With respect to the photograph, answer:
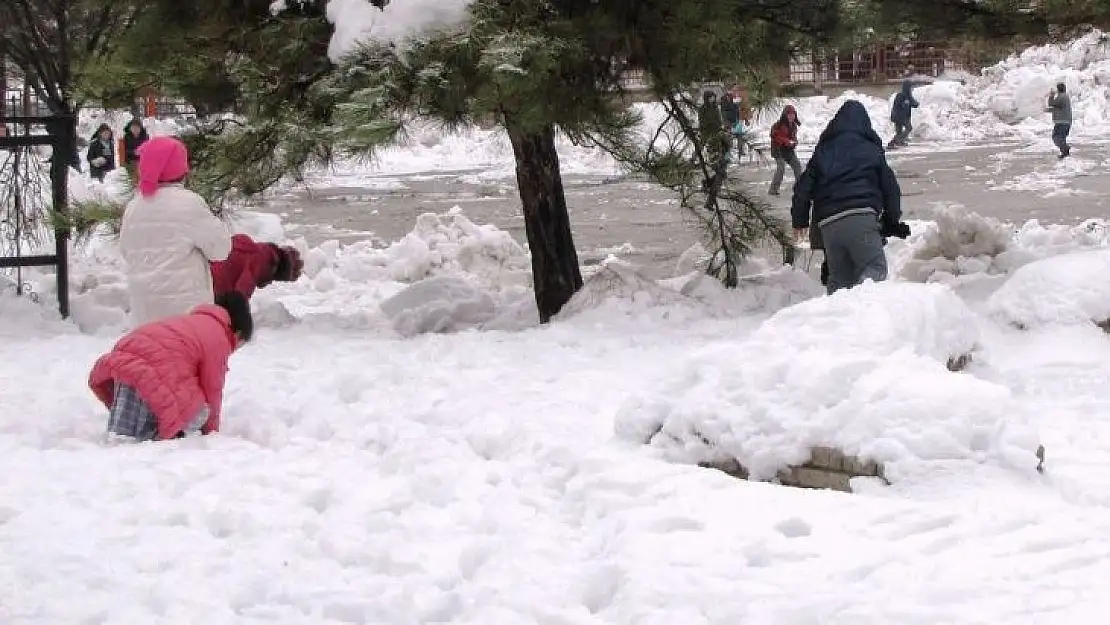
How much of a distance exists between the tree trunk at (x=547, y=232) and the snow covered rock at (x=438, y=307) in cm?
48

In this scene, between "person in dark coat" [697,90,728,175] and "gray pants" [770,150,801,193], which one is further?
"gray pants" [770,150,801,193]

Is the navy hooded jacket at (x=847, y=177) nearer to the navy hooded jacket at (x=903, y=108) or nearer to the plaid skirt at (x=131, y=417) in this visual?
the plaid skirt at (x=131, y=417)

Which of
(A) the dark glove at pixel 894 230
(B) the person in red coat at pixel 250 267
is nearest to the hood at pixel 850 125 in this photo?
(A) the dark glove at pixel 894 230

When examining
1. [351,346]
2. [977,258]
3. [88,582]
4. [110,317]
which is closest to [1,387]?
[351,346]

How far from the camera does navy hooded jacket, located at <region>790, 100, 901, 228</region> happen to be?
25.5 ft

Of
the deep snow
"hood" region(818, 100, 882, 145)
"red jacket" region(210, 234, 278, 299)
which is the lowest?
the deep snow

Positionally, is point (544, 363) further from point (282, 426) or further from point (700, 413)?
point (700, 413)

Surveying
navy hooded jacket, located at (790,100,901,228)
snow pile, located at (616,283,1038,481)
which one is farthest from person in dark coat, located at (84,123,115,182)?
snow pile, located at (616,283,1038,481)

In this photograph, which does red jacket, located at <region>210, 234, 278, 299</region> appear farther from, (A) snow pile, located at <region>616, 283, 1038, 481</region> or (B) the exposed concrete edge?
(B) the exposed concrete edge

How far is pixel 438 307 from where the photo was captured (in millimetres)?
9328

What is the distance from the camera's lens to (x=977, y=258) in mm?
9734

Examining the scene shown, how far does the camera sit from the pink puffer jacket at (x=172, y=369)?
5367 millimetres

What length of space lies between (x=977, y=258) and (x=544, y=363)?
4.10 meters

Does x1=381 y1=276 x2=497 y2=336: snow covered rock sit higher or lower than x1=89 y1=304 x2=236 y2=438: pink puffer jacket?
lower
